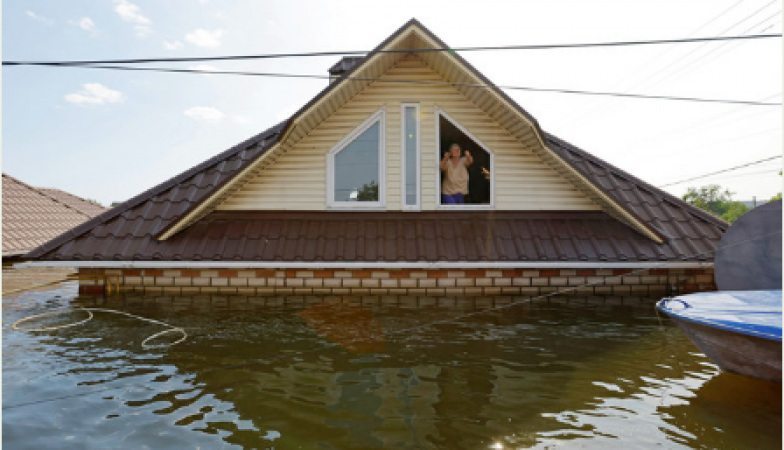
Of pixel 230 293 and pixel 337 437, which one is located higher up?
pixel 230 293

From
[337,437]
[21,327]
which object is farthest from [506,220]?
[21,327]

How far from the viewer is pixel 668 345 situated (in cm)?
Result: 650

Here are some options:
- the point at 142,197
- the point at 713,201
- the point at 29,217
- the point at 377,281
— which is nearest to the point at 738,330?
the point at 377,281

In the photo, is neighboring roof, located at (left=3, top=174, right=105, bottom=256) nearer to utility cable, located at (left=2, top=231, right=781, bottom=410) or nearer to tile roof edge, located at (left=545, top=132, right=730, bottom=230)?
utility cable, located at (left=2, top=231, right=781, bottom=410)

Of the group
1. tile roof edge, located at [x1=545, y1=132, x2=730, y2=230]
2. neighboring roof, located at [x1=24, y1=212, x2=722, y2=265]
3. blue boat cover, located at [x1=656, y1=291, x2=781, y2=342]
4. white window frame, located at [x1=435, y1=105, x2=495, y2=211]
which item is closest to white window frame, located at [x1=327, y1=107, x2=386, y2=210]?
neighboring roof, located at [x1=24, y1=212, x2=722, y2=265]

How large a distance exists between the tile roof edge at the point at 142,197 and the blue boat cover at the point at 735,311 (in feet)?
25.6

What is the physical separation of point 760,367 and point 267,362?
601 cm

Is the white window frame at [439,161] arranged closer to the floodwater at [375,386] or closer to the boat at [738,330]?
the floodwater at [375,386]

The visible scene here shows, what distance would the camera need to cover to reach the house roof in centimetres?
868

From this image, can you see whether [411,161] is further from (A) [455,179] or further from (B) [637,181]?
(B) [637,181]

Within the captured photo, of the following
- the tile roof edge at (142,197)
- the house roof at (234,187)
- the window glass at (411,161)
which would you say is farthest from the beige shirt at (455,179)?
the tile roof edge at (142,197)

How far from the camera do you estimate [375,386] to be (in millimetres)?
4957

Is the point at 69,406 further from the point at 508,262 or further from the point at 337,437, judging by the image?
the point at 508,262

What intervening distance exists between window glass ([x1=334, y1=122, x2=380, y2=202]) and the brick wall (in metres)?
1.82
